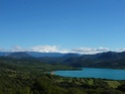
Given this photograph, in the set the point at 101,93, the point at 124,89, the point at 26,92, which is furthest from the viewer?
the point at 124,89

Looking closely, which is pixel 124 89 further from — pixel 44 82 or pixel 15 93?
pixel 15 93

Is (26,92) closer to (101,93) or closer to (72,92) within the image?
(72,92)

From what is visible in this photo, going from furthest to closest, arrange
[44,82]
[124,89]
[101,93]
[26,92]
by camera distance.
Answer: [124,89] < [101,93] < [44,82] < [26,92]

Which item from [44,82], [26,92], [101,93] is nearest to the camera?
[26,92]

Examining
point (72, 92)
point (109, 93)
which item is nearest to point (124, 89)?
point (109, 93)

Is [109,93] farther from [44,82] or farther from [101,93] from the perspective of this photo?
[44,82]

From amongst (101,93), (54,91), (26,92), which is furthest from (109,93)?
(26,92)

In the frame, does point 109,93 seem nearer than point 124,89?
Yes

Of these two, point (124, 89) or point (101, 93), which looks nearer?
point (101, 93)
